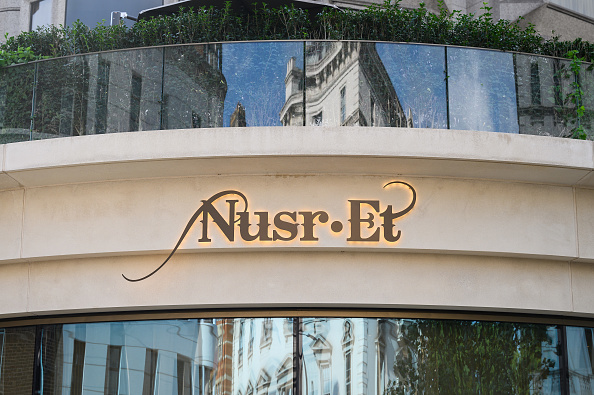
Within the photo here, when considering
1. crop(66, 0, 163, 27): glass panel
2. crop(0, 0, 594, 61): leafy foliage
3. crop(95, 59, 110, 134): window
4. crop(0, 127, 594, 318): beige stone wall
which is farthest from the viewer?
crop(66, 0, 163, 27): glass panel

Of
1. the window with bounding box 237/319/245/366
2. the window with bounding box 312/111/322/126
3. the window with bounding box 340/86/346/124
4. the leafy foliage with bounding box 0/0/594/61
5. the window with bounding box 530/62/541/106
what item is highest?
the leafy foliage with bounding box 0/0/594/61

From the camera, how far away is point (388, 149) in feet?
34.4

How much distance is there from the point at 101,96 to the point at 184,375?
4.28 meters

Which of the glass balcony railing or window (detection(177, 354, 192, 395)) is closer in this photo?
window (detection(177, 354, 192, 395))

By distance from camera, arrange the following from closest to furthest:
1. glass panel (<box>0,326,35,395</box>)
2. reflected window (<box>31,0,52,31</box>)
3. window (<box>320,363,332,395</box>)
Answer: window (<box>320,363,332,395</box>) → glass panel (<box>0,326,35,395</box>) → reflected window (<box>31,0,52,31</box>)

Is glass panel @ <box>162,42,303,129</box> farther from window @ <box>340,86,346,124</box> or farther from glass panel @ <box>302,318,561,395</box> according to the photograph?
glass panel @ <box>302,318,561,395</box>

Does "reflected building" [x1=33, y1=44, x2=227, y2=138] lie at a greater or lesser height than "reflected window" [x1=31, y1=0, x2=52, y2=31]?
lesser

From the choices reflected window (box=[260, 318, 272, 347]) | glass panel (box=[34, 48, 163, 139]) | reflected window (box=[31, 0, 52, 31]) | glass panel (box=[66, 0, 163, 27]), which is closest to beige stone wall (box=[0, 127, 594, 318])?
reflected window (box=[260, 318, 272, 347])

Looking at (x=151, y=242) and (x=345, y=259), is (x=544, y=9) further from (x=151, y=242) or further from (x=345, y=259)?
(x=151, y=242)

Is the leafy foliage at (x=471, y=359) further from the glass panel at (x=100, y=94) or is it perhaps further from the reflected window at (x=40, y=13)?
the reflected window at (x=40, y=13)

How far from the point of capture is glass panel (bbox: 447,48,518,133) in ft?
37.0

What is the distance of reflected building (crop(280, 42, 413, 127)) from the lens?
440 inches

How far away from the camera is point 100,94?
11500 millimetres

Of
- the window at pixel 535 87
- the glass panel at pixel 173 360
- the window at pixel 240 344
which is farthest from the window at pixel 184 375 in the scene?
the window at pixel 535 87
